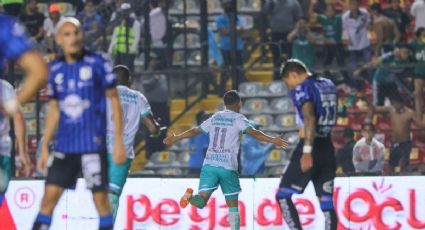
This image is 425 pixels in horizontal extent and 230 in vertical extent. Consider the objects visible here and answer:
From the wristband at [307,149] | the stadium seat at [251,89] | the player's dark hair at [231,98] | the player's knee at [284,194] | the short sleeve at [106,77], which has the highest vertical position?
the stadium seat at [251,89]

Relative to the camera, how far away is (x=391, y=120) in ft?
72.9

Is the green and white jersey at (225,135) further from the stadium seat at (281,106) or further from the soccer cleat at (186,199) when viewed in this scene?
the stadium seat at (281,106)

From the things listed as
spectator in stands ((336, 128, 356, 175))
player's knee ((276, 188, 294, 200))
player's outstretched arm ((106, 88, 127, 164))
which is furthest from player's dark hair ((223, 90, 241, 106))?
player's outstretched arm ((106, 88, 127, 164))

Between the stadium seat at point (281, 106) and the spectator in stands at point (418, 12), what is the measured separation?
10.2 ft

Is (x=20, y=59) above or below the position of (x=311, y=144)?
above

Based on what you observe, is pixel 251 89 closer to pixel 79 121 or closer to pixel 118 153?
pixel 79 121

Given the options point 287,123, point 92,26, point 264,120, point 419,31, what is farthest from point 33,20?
point 419,31

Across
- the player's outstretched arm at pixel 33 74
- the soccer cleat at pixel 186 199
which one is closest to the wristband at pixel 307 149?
the soccer cleat at pixel 186 199

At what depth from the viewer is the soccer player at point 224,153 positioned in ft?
56.8

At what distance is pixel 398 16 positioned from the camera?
82.9 ft

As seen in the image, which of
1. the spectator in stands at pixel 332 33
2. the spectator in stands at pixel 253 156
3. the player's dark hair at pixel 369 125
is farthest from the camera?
the spectator in stands at pixel 332 33

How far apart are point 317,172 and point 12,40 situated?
5.31 metres

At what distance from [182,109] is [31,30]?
3.31 metres

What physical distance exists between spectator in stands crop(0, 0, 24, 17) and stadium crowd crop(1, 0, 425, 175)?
0.07ft
